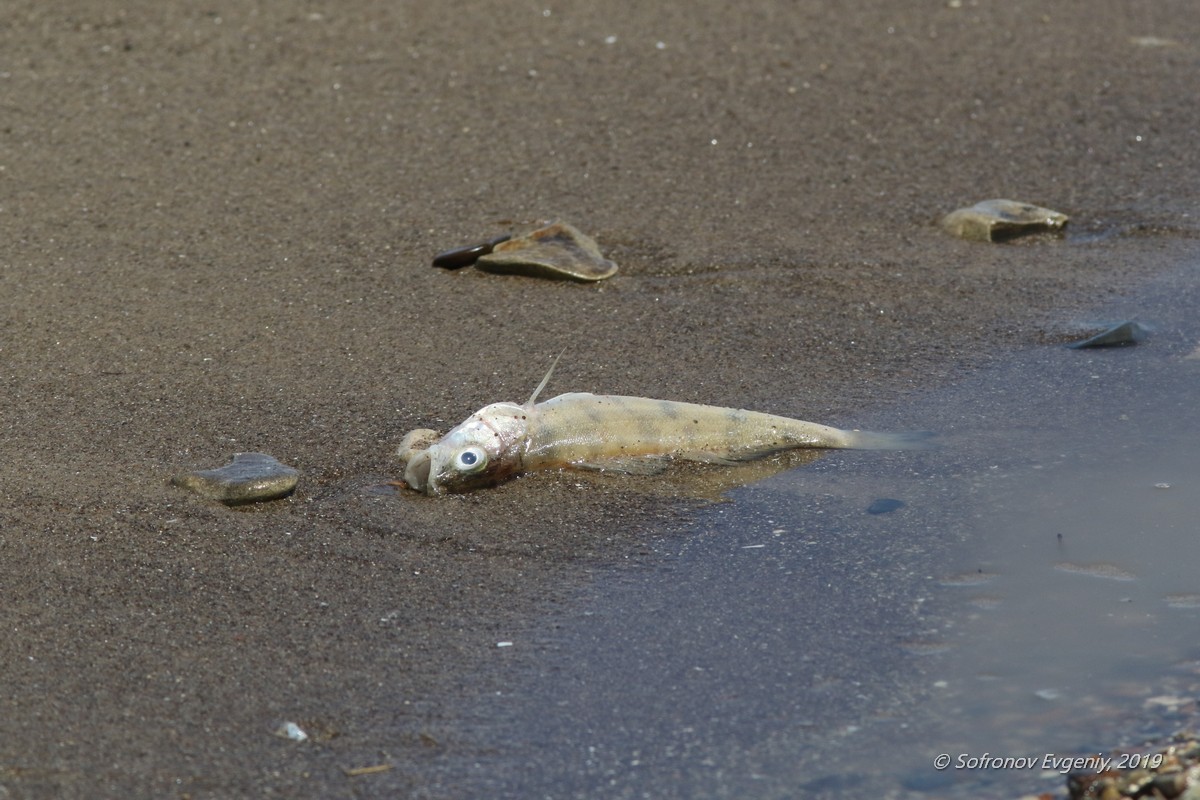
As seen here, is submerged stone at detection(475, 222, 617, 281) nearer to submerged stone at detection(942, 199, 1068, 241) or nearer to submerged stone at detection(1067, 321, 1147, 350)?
submerged stone at detection(942, 199, 1068, 241)

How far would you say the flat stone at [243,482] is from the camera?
441 centimetres

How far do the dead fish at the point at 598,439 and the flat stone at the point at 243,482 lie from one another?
40 centimetres

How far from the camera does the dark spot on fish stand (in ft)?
21.6

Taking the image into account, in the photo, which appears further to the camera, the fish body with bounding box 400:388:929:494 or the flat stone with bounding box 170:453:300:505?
the fish body with bounding box 400:388:929:494

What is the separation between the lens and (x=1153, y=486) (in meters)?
4.63

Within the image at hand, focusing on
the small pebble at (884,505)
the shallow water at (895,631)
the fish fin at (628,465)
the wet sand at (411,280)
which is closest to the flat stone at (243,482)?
the wet sand at (411,280)

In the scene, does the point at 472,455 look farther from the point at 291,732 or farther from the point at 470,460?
the point at 291,732

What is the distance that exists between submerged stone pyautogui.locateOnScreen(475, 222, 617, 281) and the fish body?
5.64 feet

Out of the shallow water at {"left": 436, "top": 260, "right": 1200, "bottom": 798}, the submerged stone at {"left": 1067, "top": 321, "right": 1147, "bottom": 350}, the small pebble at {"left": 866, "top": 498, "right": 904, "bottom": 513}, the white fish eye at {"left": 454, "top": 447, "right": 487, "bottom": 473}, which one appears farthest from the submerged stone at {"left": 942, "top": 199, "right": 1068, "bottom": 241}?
the white fish eye at {"left": 454, "top": 447, "right": 487, "bottom": 473}

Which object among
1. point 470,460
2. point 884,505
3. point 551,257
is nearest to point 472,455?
point 470,460

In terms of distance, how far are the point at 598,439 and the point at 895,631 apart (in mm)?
1295

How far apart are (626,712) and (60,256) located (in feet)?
14.2

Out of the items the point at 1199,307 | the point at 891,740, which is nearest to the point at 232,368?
the point at 891,740

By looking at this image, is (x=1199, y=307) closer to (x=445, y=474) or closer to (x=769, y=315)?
(x=769, y=315)
